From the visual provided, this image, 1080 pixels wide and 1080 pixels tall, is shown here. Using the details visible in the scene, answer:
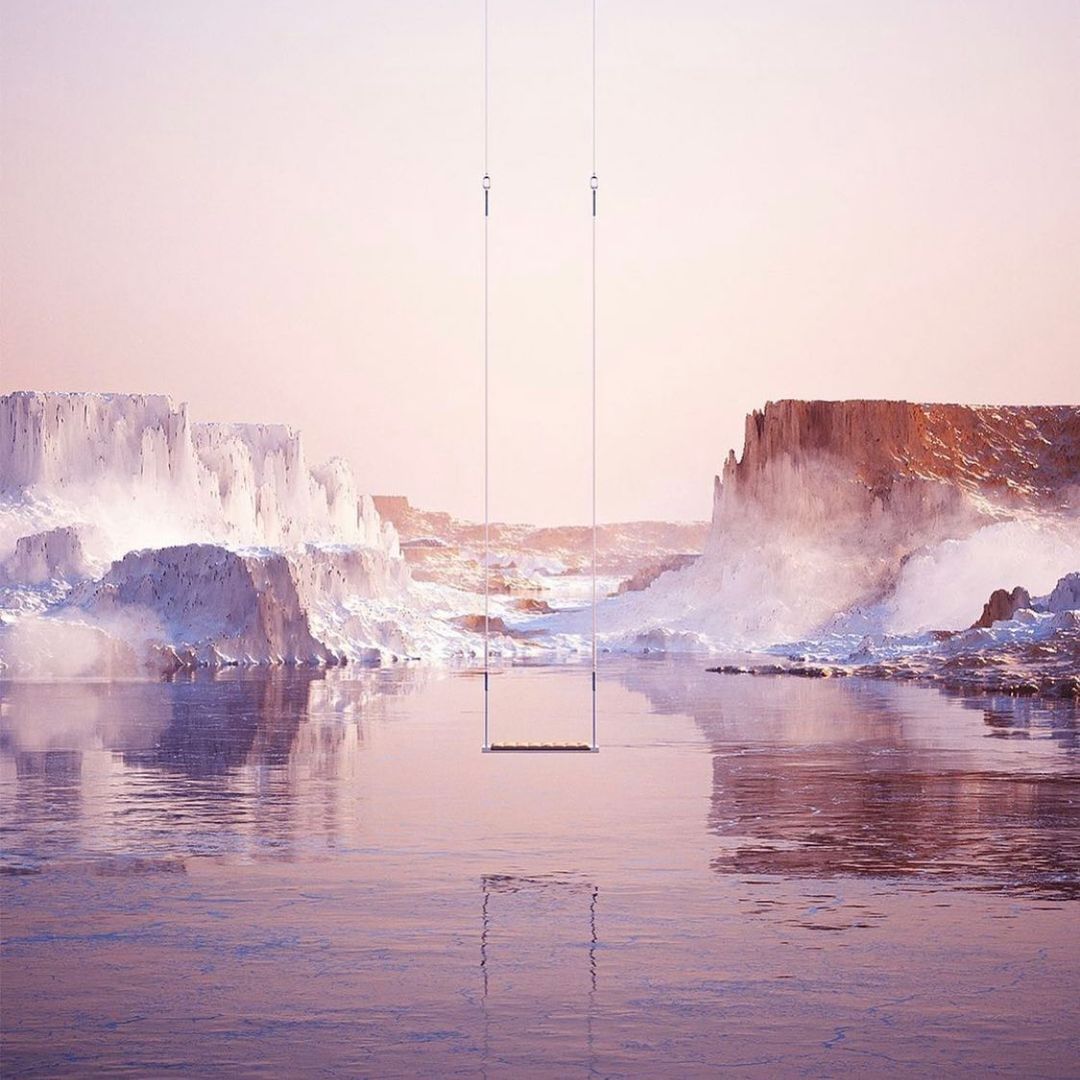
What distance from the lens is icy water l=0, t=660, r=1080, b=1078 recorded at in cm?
802

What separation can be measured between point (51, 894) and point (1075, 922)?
6.23 m

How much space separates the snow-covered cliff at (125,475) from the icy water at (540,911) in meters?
52.2

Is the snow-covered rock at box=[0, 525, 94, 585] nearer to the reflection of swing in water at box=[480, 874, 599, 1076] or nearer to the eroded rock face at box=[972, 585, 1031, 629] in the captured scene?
the eroded rock face at box=[972, 585, 1031, 629]

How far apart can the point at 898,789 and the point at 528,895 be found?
7379 millimetres

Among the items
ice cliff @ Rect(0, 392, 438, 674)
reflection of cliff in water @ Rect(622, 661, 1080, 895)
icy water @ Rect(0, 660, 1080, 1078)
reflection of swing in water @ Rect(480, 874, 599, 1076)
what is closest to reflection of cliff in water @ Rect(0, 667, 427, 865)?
icy water @ Rect(0, 660, 1080, 1078)

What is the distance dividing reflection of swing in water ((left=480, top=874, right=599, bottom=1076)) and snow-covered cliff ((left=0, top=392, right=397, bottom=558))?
58554 millimetres

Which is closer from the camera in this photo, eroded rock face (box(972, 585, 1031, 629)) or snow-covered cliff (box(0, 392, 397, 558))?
eroded rock face (box(972, 585, 1031, 629))

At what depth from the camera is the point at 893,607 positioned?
78625 mm

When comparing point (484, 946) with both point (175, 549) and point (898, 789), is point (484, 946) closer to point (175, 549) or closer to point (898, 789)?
point (898, 789)

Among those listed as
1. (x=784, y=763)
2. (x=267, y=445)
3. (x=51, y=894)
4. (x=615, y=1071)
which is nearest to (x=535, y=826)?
(x=51, y=894)

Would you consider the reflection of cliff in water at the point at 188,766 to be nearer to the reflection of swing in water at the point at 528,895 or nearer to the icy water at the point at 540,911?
the icy water at the point at 540,911

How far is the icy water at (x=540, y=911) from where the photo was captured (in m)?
8.02

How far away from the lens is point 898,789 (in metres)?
18.1

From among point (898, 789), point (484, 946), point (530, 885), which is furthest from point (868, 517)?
point (484, 946)
